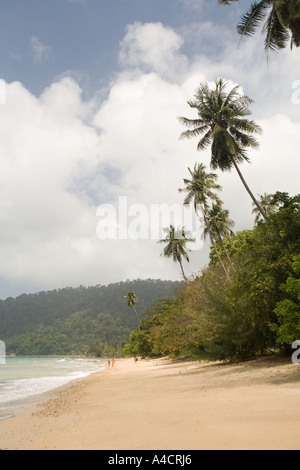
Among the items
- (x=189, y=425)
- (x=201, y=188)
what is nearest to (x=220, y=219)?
(x=201, y=188)

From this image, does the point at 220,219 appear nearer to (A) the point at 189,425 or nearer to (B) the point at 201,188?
(B) the point at 201,188

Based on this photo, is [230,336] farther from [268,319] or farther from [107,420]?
[107,420]

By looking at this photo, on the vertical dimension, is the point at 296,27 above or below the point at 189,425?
above

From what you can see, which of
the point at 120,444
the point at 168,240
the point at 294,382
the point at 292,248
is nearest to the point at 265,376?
the point at 294,382

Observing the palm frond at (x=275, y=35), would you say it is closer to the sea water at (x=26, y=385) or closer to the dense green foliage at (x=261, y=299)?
the dense green foliage at (x=261, y=299)

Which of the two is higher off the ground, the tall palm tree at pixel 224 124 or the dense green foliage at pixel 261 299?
the tall palm tree at pixel 224 124

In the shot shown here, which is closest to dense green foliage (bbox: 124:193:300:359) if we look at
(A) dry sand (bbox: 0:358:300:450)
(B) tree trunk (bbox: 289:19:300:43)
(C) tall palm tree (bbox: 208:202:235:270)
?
(A) dry sand (bbox: 0:358:300:450)

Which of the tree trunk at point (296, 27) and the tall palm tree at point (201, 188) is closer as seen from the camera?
the tree trunk at point (296, 27)

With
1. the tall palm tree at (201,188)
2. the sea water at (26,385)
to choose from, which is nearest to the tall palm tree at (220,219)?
the tall palm tree at (201,188)

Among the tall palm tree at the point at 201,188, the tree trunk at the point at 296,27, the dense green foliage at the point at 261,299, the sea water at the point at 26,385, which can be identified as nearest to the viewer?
the dense green foliage at the point at 261,299

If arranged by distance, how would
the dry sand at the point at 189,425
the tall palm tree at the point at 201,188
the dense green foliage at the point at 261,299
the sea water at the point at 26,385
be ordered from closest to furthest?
the dry sand at the point at 189,425, the dense green foliage at the point at 261,299, the sea water at the point at 26,385, the tall palm tree at the point at 201,188

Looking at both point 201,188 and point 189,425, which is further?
point 201,188
